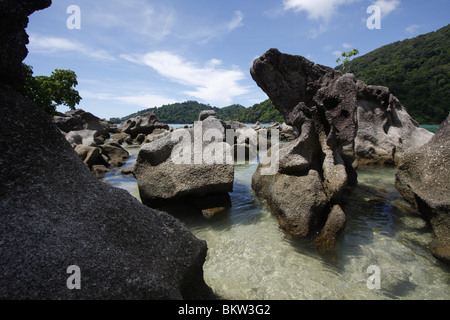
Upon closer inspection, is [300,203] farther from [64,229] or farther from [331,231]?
[64,229]

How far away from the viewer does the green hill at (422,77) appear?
56.1 m

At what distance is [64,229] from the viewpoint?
2.07 metres

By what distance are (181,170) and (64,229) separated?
395 cm

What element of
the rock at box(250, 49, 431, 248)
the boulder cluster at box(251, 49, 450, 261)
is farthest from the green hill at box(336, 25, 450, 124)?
the boulder cluster at box(251, 49, 450, 261)

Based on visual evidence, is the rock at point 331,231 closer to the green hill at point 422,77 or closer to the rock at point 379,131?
the rock at point 379,131

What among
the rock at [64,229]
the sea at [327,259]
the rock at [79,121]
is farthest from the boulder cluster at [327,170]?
the rock at [79,121]

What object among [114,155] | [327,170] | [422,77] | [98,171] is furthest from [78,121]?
[422,77]

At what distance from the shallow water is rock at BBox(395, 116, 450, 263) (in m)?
0.41

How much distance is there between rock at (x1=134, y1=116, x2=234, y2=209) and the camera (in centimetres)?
592

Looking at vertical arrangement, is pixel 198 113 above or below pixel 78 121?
above

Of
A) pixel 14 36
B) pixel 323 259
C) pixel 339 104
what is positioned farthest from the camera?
pixel 339 104

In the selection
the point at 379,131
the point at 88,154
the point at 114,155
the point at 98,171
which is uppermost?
the point at 379,131

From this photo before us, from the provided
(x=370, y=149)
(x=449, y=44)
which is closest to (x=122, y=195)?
(x=370, y=149)
